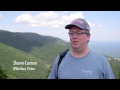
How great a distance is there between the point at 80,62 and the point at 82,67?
0.21 feet

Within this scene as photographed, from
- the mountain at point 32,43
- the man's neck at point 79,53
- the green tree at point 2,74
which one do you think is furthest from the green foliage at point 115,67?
the green tree at point 2,74

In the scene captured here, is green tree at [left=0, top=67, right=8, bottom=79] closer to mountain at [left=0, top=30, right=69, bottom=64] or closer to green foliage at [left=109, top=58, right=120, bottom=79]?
mountain at [left=0, top=30, right=69, bottom=64]

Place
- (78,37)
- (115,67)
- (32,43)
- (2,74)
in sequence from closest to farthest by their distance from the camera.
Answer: (78,37), (115,67), (2,74), (32,43)

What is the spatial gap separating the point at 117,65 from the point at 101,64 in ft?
4.56

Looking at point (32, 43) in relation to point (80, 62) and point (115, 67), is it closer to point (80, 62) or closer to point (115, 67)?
point (115, 67)

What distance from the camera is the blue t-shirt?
2.73 metres

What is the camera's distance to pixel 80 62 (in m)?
2.82

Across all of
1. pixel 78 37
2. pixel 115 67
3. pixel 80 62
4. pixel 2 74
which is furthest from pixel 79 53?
pixel 2 74

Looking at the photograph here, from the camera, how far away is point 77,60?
9.24ft

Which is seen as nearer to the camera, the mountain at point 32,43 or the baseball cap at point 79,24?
the baseball cap at point 79,24

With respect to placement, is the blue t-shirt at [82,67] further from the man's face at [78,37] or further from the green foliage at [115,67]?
the green foliage at [115,67]

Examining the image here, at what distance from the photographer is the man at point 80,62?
2.75 m
